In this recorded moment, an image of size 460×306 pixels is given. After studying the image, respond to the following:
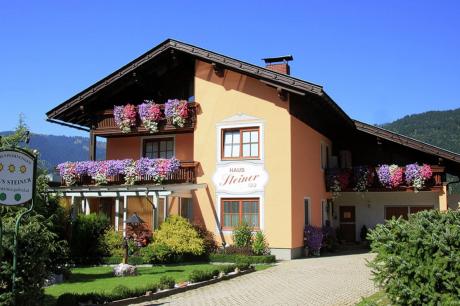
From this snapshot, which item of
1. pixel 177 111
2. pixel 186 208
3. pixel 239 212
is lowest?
pixel 239 212

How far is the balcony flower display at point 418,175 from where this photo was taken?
22.0 m

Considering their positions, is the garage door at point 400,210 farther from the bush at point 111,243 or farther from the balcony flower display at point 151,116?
the bush at point 111,243

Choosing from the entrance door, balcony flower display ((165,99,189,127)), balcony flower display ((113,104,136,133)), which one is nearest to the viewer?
balcony flower display ((165,99,189,127))

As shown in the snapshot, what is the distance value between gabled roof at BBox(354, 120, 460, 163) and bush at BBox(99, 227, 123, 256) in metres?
12.1

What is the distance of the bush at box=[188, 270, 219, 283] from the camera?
13.5m

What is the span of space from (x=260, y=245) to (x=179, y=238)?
296cm

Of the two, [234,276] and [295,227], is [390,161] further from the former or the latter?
[234,276]

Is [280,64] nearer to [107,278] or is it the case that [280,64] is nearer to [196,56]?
[196,56]

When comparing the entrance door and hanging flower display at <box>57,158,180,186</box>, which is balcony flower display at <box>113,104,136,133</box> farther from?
the entrance door

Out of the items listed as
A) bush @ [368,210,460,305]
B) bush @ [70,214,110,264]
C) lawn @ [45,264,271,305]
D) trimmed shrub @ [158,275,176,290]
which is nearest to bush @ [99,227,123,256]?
bush @ [70,214,110,264]

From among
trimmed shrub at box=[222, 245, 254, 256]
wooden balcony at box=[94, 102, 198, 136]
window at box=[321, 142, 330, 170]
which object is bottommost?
trimmed shrub at box=[222, 245, 254, 256]

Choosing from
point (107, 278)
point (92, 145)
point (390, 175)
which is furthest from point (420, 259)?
point (92, 145)

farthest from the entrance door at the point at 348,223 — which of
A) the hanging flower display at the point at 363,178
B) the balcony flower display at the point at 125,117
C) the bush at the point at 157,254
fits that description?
the balcony flower display at the point at 125,117

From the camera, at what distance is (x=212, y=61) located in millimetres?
20938
